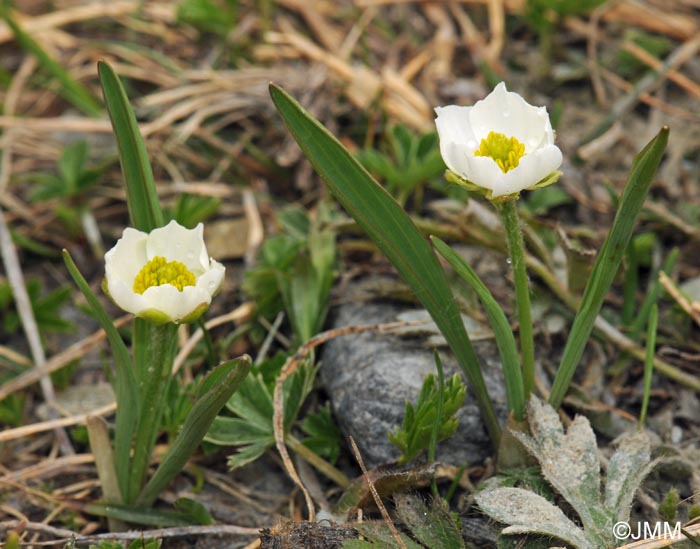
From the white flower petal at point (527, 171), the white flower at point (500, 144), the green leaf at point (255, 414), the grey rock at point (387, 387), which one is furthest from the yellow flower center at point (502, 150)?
the green leaf at point (255, 414)

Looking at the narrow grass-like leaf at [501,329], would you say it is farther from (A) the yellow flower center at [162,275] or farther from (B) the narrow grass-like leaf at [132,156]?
(B) the narrow grass-like leaf at [132,156]

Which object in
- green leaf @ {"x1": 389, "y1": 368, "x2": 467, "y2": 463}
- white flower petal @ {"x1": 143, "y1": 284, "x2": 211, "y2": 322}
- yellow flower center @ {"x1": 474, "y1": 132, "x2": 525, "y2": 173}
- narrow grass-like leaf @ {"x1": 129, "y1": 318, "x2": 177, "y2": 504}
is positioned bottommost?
green leaf @ {"x1": 389, "y1": 368, "x2": 467, "y2": 463}

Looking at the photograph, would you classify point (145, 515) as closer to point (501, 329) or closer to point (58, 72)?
point (501, 329)

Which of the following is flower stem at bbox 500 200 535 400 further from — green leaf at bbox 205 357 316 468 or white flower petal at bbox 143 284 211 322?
white flower petal at bbox 143 284 211 322

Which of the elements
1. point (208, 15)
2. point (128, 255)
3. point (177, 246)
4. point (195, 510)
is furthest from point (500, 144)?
point (208, 15)

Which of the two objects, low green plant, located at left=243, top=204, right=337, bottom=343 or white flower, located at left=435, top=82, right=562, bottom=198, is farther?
low green plant, located at left=243, top=204, right=337, bottom=343

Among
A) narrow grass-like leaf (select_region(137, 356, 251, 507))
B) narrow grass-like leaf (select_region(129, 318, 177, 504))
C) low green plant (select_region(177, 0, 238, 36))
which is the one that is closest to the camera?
narrow grass-like leaf (select_region(137, 356, 251, 507))

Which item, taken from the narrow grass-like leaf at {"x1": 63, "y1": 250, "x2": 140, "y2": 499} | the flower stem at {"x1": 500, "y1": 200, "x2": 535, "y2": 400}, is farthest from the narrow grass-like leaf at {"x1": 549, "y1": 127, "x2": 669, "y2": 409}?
the narrow grass-like leaf at {"x1": 63, "y1": 250, "x2": 140, "y2": 499}

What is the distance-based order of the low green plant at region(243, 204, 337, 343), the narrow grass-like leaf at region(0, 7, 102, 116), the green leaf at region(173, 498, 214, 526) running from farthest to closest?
1. the narrow grass-like leaf at region(0, 7, 102, 116)
2. the low green plant at region(243, 204, 337, 343)
3. the green leaf at region(173, 498, 214, 526)
